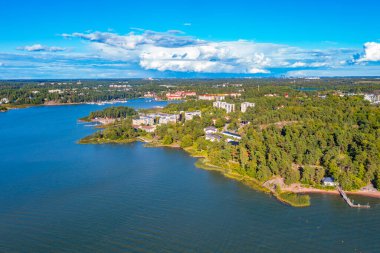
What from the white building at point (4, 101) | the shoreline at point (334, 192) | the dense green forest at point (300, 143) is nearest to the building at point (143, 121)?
the dense green forest at point (300, 143)

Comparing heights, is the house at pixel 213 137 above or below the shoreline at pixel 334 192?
above

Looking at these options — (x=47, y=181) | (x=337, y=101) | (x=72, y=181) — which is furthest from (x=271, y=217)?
(x=337, y=101)

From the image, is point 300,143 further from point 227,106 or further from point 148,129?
point 227,106

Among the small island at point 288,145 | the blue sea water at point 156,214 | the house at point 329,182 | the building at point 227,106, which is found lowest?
the blue sea water at point 156,214

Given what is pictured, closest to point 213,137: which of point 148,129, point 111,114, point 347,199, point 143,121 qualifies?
point 148,129

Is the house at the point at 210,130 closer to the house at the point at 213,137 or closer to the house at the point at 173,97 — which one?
the house at the point at 213,137

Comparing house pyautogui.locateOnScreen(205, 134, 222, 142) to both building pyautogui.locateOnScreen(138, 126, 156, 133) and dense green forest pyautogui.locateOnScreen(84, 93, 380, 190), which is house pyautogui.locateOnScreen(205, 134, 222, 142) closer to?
dense green forest pyautogui.locateOnScreen(84, 93, 380, 190)
